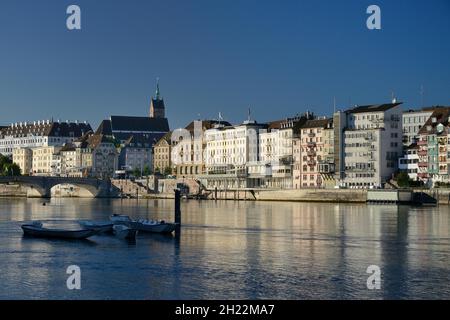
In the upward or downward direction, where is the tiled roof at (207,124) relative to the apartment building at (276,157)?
upward

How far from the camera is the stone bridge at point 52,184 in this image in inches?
4863

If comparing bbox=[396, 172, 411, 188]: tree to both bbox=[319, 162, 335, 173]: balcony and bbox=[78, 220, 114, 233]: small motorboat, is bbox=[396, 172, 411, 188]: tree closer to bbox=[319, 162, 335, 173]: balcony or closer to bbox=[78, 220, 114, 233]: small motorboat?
bbox=[319, 162, 335, 173]: balcony

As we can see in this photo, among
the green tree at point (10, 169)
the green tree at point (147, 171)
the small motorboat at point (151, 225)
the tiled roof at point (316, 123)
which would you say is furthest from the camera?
the green tree at point (10, 169)

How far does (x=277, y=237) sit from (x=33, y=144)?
144224mm

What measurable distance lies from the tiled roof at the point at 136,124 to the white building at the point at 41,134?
15.4 metres

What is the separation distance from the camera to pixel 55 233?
48000 mm

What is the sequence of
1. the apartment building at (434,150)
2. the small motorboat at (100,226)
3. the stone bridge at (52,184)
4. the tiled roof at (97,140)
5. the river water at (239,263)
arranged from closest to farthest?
the river water at (239,263), the small motorboat at (100,226), the apartment building at (434,150), the stone bridge at (52,184), the tiled roof at (97,140)

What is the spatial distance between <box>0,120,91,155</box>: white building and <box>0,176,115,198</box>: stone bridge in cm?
4316

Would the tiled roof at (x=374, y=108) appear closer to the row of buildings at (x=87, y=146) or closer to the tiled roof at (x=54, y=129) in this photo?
the row of buildings at (x=87, y=146)

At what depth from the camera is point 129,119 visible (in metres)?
175
